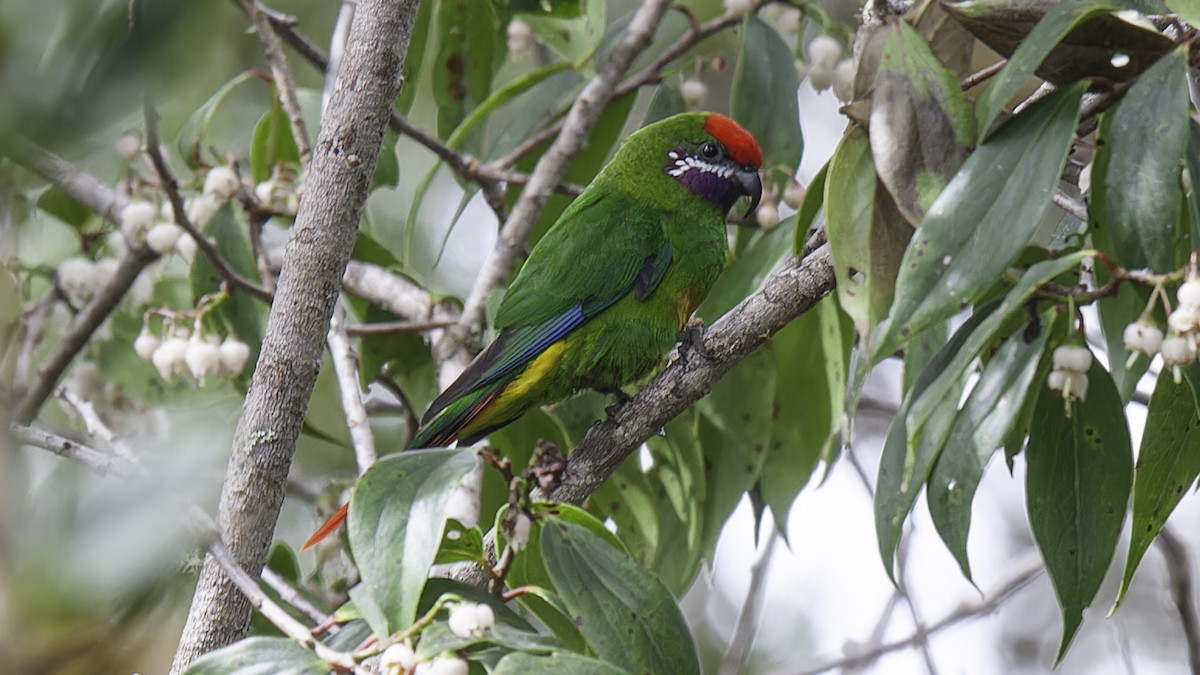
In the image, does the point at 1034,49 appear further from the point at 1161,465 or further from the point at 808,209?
the point at 1161,465

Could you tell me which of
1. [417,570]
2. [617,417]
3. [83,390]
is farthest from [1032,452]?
[83,390]

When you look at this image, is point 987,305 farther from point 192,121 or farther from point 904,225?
point 192,121

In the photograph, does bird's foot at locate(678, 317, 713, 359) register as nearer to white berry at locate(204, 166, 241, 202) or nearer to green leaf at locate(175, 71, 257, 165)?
white berry at locate(204, 166, 241, 202)

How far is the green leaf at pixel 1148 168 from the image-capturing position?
1.81 metres

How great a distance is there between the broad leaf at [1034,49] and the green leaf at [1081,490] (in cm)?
54

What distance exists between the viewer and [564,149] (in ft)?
11.7

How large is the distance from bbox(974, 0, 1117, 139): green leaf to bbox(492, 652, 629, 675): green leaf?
92 cm

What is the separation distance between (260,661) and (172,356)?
1656 mm

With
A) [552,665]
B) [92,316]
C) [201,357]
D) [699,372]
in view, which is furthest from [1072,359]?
[92,316]

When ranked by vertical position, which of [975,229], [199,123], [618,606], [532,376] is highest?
[199,123]

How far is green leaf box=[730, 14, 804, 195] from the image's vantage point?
3385mm

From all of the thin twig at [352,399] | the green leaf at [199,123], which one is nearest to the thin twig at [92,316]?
the green leaf at [199,123]

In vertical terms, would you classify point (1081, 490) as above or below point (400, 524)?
below

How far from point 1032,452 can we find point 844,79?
162 centimetres
